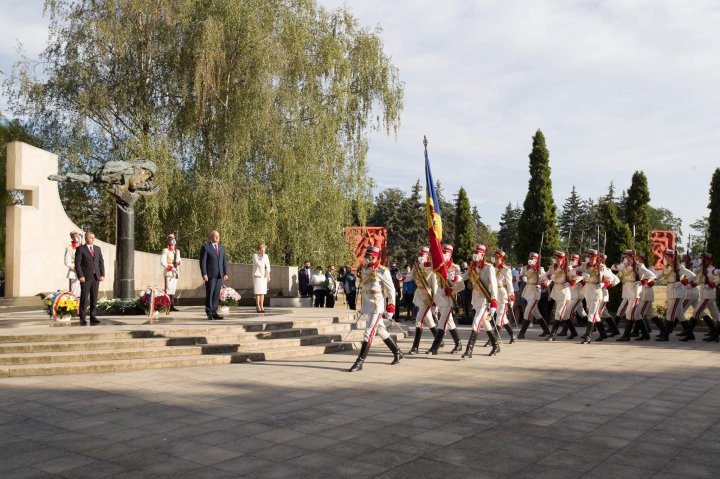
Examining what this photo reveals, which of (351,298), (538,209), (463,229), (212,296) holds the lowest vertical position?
(351,298)

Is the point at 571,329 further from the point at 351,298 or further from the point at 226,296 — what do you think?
the point at 351,298

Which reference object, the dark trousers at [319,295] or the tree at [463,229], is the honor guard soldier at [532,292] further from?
the tree at [463,229]

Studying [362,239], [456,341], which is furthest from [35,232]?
[362,239]

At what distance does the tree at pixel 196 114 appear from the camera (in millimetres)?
22875

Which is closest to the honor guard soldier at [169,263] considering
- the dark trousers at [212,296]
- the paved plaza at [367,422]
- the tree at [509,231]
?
the dark trousers at [212,296]

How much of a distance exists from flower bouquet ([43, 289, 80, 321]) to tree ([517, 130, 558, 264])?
76.4 feet

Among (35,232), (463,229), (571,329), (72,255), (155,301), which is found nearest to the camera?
(155,301)

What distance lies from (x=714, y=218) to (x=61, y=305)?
1935 centimetres

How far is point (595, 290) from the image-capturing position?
14.7 meters

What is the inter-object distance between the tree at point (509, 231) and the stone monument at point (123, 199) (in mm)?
84837

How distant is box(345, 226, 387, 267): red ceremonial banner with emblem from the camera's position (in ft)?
89.8

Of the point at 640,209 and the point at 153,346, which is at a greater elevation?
the point at 640,209

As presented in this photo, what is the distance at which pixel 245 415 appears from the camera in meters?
6.89

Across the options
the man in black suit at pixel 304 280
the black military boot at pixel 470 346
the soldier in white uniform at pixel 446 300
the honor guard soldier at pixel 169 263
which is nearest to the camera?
the black military boot at pixel 470 346
